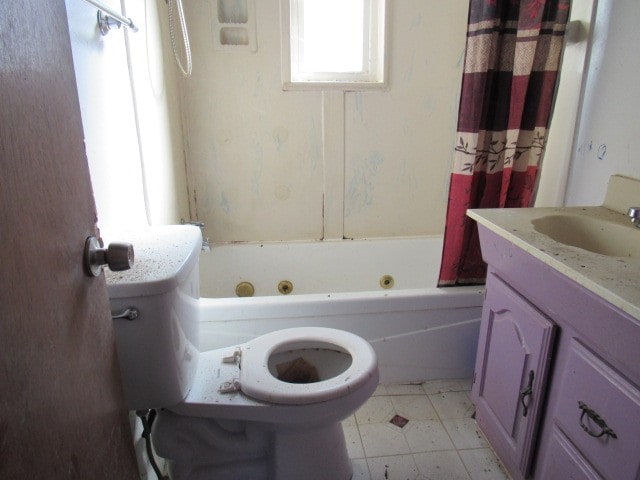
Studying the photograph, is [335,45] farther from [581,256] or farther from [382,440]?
[382,440]

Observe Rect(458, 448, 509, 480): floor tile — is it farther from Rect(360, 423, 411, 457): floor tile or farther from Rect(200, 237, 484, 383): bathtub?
Rect(200, 237, 484, 383): bathtub

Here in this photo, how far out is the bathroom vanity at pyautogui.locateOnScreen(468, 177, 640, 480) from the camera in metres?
0.81

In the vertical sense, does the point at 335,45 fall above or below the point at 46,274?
above

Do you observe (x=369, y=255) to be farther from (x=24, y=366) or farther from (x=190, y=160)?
(x=24, y=366)

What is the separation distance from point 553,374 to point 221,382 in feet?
2.88

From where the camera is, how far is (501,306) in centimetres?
128

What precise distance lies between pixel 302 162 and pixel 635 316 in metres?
1.74

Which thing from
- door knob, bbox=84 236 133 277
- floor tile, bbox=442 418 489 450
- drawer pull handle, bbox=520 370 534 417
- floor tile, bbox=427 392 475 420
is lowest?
floor tile, bbox=442 418 489 450

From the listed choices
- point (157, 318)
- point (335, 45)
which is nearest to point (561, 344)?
point (157, 318)

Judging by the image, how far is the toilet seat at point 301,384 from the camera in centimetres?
109

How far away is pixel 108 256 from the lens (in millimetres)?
649

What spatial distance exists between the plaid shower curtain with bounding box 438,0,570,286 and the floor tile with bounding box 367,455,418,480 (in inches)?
27.1

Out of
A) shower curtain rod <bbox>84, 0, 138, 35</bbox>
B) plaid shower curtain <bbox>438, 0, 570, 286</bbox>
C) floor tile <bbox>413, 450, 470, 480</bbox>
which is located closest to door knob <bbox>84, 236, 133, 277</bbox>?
shower curtain rod <bbox>84, 0, 138, 35</bbox>

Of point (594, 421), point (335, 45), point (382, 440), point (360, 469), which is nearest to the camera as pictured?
point (594, 421)
